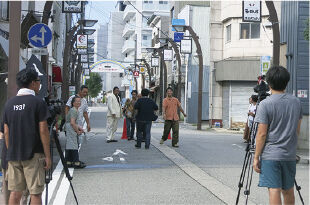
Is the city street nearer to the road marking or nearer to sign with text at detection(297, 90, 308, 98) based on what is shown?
the road marking

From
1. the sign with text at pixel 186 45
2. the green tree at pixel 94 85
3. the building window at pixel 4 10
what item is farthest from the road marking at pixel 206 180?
the green tree at pixel 94 85

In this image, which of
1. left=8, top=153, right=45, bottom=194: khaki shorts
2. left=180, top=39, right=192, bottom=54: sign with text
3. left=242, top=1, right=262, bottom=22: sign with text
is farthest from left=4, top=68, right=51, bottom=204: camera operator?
left=180, top=39, right=192, bottom=54: sign with text

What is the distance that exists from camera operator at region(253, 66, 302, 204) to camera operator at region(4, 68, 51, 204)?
2.20 metres

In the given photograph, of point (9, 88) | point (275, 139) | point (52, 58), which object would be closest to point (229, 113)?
A: point (52, 58)

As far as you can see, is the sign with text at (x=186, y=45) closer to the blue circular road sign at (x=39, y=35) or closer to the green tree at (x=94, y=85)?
the blue circular road sign at (x=39, y=35)

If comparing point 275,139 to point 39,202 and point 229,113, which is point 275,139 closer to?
point 39,202

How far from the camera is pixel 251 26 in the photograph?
30.5 meters

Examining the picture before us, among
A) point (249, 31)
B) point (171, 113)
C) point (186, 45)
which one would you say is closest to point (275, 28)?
point (171, 113)

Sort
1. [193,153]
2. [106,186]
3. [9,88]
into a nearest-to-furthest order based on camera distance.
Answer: [106,186] → [9,88] → [193,153]

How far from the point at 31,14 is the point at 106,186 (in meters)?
13.4

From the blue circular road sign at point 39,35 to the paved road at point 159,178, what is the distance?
326cm

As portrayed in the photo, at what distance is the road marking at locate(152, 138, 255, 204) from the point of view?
24.9 feet

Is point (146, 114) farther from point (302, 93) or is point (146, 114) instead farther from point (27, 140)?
point (27, 140)

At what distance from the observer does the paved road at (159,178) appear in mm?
7485
